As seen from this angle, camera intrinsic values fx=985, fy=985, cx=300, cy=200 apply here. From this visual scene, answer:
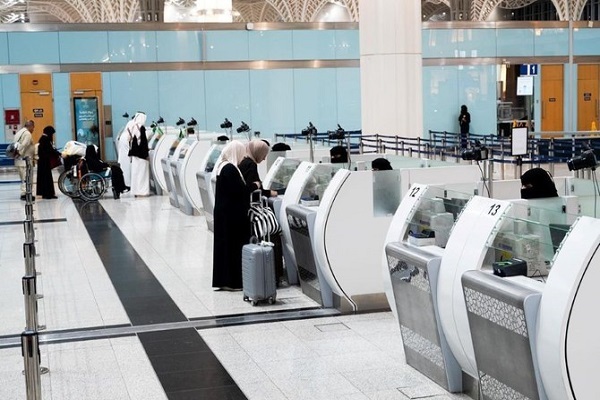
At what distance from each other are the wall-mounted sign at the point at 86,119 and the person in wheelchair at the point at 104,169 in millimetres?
6351

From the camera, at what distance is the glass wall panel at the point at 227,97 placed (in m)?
27.1

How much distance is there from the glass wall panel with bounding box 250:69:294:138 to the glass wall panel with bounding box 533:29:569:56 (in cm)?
722

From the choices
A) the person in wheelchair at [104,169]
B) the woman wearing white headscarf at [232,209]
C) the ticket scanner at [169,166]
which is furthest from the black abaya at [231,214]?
the person in wheelchair at [104,169]

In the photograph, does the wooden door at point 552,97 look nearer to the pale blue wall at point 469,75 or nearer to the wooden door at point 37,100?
the pale blue wall at point 469,75

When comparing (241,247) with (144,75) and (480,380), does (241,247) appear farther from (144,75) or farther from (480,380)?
(144,75)

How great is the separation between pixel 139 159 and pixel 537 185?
13603 mm

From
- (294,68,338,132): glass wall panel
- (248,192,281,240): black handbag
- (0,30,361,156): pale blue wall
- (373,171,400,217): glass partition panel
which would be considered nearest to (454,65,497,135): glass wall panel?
(0,30,361,156): pale blue wall

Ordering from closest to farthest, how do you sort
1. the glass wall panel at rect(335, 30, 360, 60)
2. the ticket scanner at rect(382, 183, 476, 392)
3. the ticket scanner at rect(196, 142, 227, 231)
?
the ticket scanner at rect(382, 183, 476, 392), the ticket scanner at rect(196, 142, 227, 231), the glass wall panel at rect(335, 30, 360, 60)

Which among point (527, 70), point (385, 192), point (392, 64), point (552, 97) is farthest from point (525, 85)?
point (385, 192)

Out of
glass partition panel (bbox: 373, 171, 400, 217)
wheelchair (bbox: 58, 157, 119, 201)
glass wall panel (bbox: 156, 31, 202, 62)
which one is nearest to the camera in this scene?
glass partition panel (bbox: 373, 171, 400, 217)

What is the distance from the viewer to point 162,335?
26.0 feet

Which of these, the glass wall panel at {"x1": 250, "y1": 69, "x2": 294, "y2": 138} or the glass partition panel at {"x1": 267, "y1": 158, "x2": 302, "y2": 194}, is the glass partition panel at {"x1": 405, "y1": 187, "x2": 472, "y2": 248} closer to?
the glass partition panel at {"x1": 267, "y1": 158, "x2": 302, "y2": 194}

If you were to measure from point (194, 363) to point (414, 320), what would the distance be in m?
1.68

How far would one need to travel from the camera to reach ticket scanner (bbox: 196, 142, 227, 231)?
13250 mm
